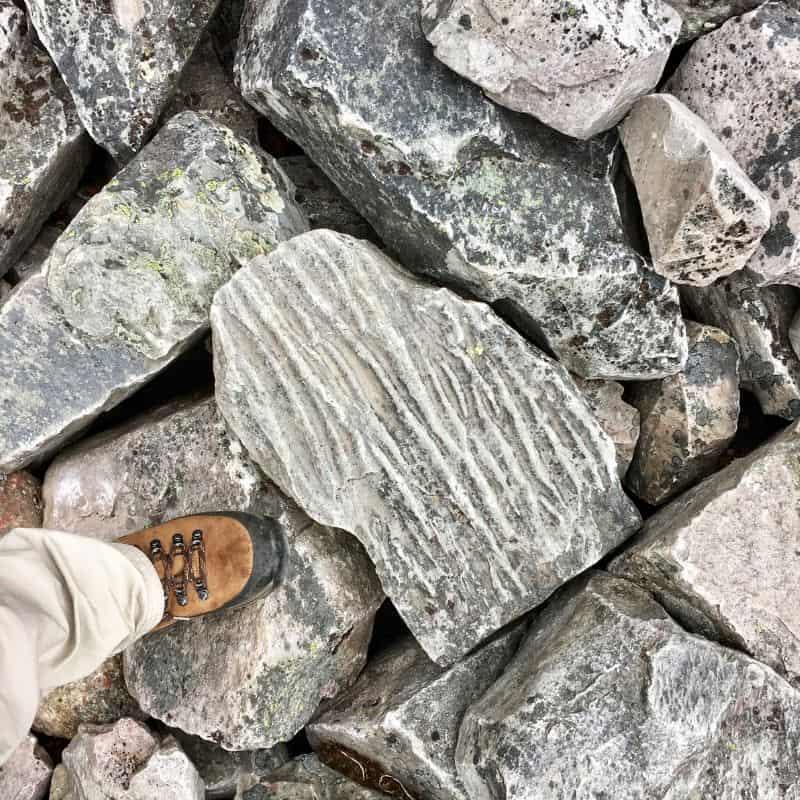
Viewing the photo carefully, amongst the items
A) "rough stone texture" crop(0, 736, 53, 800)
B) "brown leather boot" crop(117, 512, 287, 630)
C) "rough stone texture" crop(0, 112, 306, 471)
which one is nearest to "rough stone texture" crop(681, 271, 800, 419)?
"rough stone texture" crop(0, 112, 306, 471)

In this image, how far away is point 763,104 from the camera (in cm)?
A: 209

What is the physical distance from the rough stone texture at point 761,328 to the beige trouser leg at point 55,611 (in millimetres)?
1760

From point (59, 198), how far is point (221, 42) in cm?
70

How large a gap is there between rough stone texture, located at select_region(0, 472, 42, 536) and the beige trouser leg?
0.56 meters

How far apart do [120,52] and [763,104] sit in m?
1.69

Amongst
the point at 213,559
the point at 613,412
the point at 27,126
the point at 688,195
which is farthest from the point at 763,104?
the point at 27,126

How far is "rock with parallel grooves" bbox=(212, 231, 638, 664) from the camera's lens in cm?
216

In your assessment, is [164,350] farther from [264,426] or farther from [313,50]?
[313,50]

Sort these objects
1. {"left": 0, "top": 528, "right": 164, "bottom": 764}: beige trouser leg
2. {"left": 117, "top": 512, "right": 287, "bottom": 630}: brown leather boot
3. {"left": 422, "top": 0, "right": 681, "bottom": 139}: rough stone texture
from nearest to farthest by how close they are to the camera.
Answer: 1. {"left": 0, "top": 528, "right": 164, "bottom": 764}: beige trouser leg
2. {"left": 422, "top": 0, "right": 681, "bottom": 139}: rough stone texture
3. {"left": 117, "top": 512, "right": 287, "bottom": 630}: brown leather boot

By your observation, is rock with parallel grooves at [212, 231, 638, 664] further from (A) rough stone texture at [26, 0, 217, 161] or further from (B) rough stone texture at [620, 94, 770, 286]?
(A) rough stone texture at [26, 0, 217, 161]

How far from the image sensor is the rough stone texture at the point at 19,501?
2475 mm

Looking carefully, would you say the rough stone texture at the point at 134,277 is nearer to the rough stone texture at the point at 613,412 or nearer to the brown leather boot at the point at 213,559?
the brown leather boot at the point at 213,559

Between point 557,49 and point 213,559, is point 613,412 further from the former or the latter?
point 213,559

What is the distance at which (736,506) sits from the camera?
2.13m
